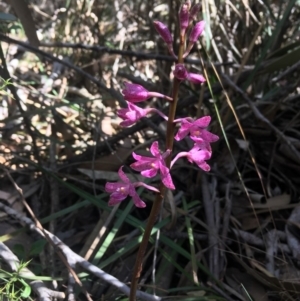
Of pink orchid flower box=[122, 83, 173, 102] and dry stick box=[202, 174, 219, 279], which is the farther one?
dry stick box=[202, 174, 219, 279]

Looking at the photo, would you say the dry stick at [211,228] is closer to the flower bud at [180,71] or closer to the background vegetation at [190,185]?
the background vegetation at [190,185]

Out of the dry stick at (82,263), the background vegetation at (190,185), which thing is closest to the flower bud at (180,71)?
the background vegetation at (190,185)

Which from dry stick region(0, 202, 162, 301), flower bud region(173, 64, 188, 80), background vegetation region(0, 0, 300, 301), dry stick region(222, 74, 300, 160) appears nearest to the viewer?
flower bud region(173, 64, 188, 80)

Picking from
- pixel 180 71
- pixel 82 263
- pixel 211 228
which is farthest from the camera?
pixel 211 228

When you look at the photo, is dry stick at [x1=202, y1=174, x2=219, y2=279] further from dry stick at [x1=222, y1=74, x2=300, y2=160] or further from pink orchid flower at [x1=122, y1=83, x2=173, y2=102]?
pink orchid flower at [x1=122, y1=83, x2=173, y2=102]

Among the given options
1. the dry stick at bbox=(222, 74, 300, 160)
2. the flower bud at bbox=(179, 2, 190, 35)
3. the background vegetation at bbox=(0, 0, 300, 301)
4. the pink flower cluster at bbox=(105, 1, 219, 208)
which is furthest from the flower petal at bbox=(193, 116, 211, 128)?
the dry stick at bbox=(222, 74, 300, 160)

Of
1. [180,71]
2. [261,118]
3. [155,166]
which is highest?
[180,71]

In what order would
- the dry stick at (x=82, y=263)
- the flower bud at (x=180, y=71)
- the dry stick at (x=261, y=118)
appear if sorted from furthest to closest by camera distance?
the dry stick at (x=261, y=118), the dry stick at (x=82, y=263), the flower bud at (x=180, y=71)

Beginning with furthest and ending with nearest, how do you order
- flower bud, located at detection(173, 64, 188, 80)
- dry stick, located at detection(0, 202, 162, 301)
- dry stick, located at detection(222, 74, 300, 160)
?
1. dry stick, located at detection(222, 74, 300, 160)
2. dry stick, located at detection(0, 202, 162, 301)
3. flower bud, located at detection(173, 64, 188, 80)

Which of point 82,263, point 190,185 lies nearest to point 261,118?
point 190,185

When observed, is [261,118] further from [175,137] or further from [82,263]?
[175,137]

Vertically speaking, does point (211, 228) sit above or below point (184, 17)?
below
